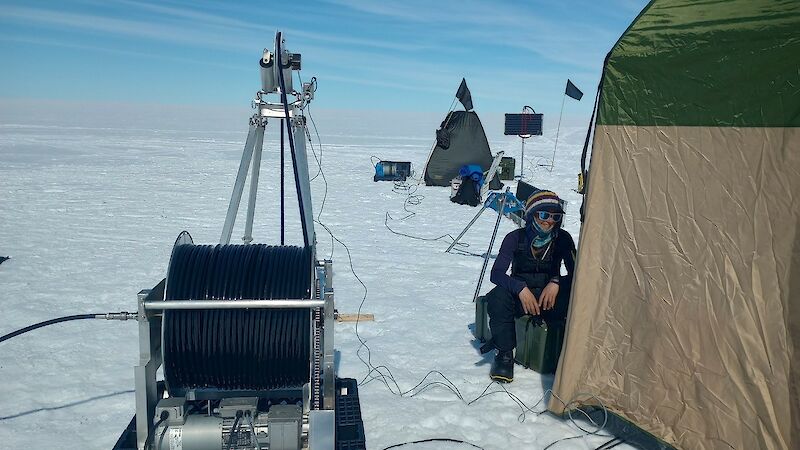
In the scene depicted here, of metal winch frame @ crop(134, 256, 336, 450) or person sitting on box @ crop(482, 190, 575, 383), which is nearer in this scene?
metal winch frame @ crop(134, 256, 336, 450)

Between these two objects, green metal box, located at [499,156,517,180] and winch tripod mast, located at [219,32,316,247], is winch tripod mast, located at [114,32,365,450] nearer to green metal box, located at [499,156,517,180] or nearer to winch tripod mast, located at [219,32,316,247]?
winch tripod mast, located at [219,32,316,247]

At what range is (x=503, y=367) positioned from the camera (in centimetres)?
495

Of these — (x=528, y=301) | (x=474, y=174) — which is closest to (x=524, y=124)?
(x=474, y=174)

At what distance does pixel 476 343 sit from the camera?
5.82m

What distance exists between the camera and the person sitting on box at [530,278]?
4957mm

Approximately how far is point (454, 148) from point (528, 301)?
42.5ft

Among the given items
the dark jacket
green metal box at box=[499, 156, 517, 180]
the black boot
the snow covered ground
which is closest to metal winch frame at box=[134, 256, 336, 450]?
the snow covered ground

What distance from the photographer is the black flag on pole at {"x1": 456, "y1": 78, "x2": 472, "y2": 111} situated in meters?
16.9

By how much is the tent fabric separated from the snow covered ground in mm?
856

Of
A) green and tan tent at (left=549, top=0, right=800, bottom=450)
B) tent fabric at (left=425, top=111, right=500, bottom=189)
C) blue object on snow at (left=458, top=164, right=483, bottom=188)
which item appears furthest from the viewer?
tent fabric at (left=425, top=111, right=500, bottom=189)

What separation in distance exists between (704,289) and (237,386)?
10.0 ft

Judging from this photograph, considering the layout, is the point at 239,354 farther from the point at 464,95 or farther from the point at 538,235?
the point at 464,95

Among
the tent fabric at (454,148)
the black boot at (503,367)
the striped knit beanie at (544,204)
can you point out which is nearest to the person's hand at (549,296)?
the black boot at (503,367)

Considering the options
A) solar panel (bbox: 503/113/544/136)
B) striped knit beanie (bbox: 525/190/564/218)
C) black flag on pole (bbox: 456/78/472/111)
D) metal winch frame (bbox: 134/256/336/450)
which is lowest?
metal winch frame (bbox: 134/256/336/450)
